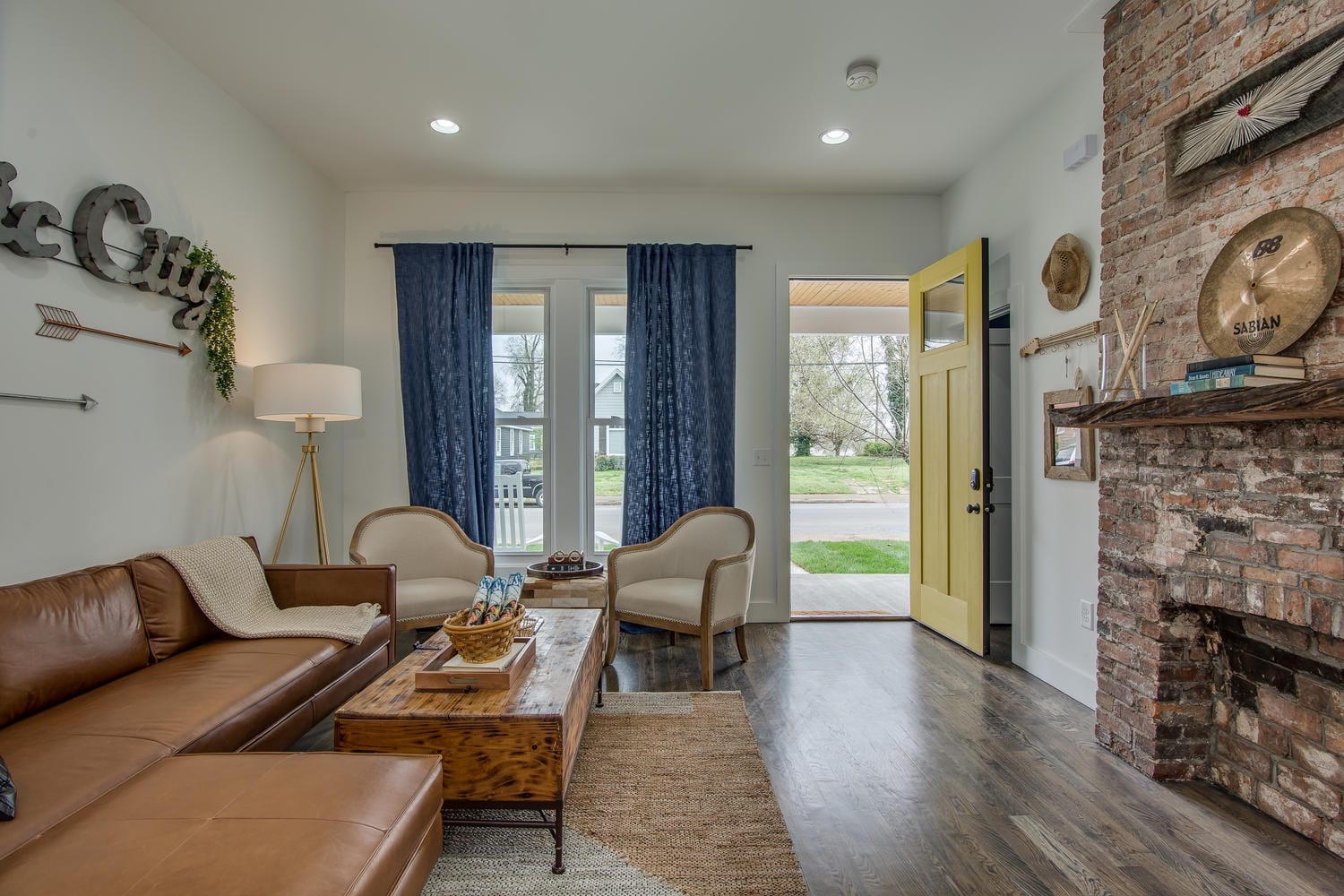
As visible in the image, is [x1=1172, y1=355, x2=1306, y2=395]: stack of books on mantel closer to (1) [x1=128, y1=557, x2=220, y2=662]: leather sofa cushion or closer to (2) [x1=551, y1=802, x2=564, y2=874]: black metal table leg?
(2) [x1=551, y1=802, x2=564, y2=874]: black metal table leg

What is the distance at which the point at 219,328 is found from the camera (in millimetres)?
2975

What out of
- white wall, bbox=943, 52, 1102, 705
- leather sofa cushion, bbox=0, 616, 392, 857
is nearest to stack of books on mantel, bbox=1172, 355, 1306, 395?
white wall, bbox=943, 52, 1102, 705

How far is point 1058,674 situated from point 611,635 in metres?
2.19

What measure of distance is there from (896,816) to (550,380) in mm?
3187

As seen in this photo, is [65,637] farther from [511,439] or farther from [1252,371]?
[1252,371]

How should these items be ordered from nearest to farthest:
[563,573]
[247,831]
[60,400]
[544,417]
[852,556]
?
[247,831] → [60,400] → [563,573] → [544,417] → [852,556]

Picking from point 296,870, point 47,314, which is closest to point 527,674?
point 296,870

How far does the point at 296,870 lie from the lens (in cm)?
110

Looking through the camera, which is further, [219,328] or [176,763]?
[219,328]

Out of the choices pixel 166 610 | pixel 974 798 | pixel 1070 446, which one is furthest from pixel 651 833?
pixel 1070 446

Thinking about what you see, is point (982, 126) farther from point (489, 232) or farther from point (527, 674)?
point (527, 674)

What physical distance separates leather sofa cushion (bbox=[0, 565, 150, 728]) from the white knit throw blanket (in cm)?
22

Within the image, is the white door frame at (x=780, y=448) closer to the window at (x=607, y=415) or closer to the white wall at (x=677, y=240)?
the white wall at (x=677, y=240)

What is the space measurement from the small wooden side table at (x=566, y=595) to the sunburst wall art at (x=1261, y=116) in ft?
9.64
